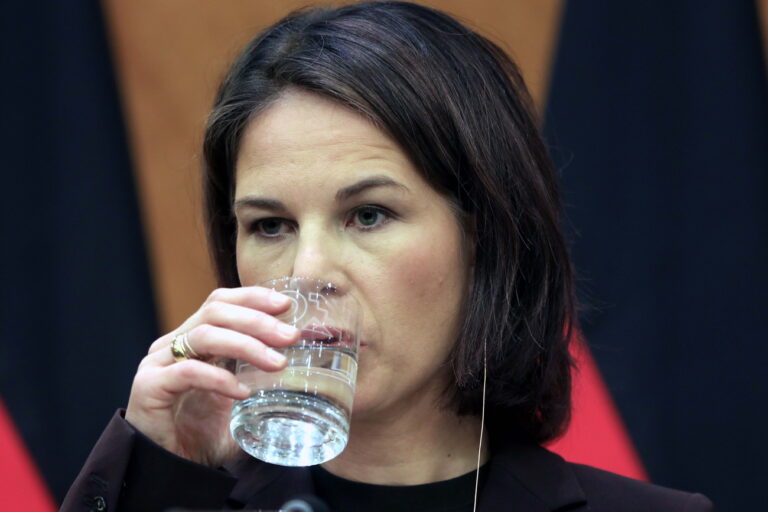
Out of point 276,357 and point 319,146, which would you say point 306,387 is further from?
point 319,146

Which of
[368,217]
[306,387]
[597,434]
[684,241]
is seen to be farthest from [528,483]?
[684,241]

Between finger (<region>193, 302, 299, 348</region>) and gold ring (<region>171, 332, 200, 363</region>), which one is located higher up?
finger (<region>193, 302, 299, 348</region>)

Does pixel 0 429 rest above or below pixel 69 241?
below

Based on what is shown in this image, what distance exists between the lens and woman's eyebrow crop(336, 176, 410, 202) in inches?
79.4

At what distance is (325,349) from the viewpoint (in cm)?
167

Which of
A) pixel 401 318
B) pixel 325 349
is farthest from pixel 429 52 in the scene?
pixel 325 349

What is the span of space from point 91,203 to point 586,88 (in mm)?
1517

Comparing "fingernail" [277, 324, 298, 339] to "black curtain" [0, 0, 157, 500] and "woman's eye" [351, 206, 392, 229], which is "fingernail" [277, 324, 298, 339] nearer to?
"woman's eye" [351, 206, 392, 229]

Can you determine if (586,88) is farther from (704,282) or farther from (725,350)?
(725,350)

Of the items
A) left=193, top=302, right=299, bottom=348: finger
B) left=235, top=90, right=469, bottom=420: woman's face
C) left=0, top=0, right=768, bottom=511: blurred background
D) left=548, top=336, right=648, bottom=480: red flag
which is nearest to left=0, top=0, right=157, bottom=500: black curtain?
left=0, top=0, right=768, bottom=511: blurred background

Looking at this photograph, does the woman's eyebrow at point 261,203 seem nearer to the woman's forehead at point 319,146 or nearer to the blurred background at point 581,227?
the woman's forehead at point 319,146

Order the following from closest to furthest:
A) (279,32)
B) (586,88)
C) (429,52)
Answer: (429,52) < (279,32) < (586,88)

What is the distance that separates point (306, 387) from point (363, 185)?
20.5 inches

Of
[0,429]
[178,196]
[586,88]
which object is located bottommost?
[0,429]
